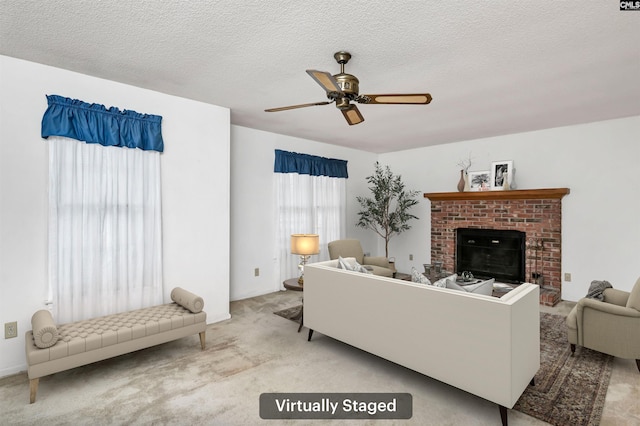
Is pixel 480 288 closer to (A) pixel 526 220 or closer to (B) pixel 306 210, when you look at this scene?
(A) pixel 526 220

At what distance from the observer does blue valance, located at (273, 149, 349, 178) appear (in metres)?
5.10

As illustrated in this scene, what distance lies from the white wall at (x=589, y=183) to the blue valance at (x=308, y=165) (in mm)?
2383

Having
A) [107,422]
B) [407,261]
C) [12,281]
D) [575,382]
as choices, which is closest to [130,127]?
[12,281]

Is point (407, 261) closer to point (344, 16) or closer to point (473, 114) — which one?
point (473, 114)

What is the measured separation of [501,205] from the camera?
204 inches

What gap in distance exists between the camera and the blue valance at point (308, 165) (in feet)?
16.7

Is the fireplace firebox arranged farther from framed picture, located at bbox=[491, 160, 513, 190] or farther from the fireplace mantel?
framed picture, located at bbox=[491, 160, 513, 190]

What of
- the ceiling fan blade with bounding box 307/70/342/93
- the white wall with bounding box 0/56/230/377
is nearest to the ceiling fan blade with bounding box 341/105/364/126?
the ceiling fan blade with bounding box 307/70/342/93

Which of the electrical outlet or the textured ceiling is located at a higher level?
the textured ceiling

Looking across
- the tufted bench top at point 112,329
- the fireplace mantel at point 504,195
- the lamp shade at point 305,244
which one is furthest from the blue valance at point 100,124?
the fireplace mantel at point 504,195

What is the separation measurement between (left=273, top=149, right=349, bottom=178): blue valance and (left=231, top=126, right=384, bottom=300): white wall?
135 millimetres

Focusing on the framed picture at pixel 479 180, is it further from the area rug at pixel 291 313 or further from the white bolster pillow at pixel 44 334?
the white bolster pillow at pixel 44 334

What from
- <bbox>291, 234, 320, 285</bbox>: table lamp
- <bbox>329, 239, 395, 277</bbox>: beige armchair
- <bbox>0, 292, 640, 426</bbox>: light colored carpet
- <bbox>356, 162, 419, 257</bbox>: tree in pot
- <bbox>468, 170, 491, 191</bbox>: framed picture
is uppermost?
<bbox>468, 170, 491, 191</bbox>: framed picture

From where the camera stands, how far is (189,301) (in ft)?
9.83
